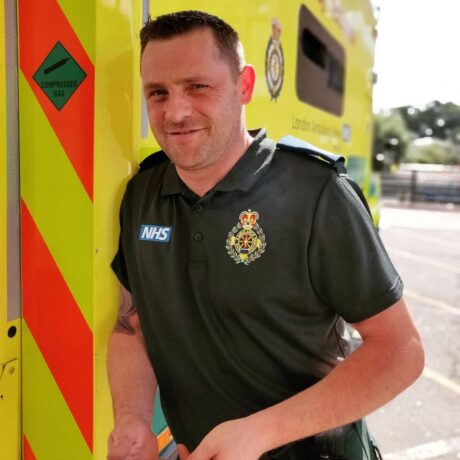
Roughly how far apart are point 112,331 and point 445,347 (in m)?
3.85

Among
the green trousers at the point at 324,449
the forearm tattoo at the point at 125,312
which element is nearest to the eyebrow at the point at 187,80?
the forearm tattoo at the point at 125,312

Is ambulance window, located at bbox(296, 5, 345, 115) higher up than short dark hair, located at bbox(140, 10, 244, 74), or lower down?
higher up

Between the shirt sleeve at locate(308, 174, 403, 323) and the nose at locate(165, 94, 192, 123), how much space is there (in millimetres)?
335

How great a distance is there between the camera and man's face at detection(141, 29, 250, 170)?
119 centimetres

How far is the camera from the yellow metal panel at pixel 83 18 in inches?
45.6

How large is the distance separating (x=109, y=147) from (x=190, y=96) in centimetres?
21

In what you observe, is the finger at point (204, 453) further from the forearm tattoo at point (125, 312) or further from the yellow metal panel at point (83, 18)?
the yellow metal panel at point (83, 18)

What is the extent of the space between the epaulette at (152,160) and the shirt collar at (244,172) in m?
0.03

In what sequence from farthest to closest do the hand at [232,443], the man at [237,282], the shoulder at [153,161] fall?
the shoulder at [153,161] < the man at [237,282] < the hand at [232,443]

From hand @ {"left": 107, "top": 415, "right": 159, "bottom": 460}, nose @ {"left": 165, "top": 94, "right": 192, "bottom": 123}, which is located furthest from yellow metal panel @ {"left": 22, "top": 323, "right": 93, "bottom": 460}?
nose @ {"left": 165, "top": 94, "right": 192, "bottom": 123}

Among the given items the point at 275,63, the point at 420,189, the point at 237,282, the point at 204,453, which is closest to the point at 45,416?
the point at 204,453

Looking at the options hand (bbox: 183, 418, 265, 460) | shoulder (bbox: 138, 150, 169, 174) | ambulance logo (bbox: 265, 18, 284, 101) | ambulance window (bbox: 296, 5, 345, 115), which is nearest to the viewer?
hand (bbox: 183, 418, 265, 460)

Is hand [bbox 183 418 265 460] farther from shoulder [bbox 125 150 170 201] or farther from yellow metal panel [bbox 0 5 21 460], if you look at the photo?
shoulder [bbox 125 150 170 201]

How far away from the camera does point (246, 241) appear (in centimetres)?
121
